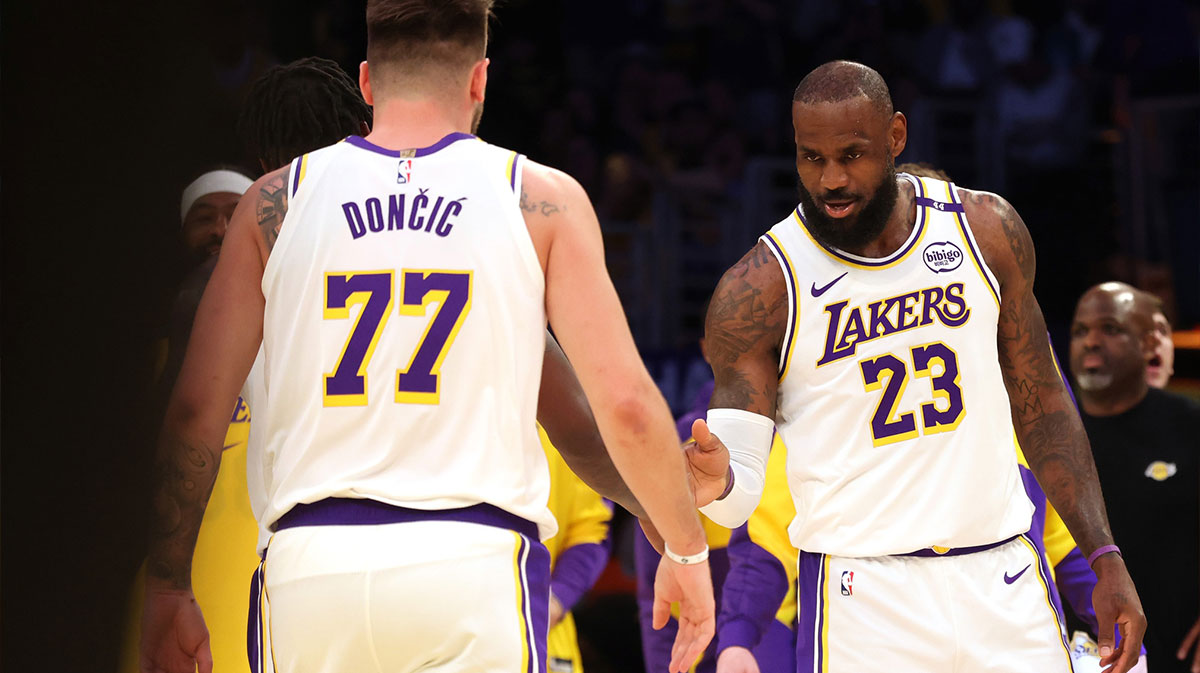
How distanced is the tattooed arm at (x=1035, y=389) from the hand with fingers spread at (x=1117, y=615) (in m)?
0.09

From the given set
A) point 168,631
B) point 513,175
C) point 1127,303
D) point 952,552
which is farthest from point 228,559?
point 1127,303

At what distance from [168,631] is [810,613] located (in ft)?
5.81

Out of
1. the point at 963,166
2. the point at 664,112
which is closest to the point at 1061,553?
the point at 963,166

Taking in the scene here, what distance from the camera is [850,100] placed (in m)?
3.96

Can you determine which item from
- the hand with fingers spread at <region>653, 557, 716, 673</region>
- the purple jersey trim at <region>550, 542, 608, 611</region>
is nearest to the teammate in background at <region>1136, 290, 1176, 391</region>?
the purple jersey trim at <region>550, 542, 608, 611</region>

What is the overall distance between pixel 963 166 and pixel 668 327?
2.65 m

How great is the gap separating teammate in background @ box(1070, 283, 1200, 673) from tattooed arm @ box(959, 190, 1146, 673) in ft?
7.52

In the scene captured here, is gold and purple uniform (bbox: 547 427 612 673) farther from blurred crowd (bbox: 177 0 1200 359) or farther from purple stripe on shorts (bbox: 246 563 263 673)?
blurred crowd (bbox: 177 0 1200 359)

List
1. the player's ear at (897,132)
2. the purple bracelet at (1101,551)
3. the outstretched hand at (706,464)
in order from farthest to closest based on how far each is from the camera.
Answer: the player's ear at (897,132)
the purple bracelet at (1101,551)
the outstretched hand at (706,464)

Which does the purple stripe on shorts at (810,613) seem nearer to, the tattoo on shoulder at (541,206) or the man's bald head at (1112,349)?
the tattoo on shoulder at (541,206)

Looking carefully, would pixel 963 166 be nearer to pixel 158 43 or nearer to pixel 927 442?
pixel 927 442

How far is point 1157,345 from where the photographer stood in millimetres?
6473

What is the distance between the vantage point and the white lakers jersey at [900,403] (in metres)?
3.84

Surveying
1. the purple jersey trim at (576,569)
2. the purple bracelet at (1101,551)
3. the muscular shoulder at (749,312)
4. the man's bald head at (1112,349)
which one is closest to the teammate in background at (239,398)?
the muscular shoulder at (749,312)
